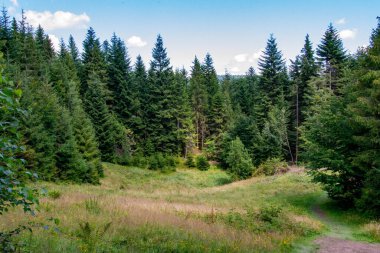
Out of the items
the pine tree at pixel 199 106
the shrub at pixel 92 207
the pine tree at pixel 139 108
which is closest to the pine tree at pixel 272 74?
the pine tree at pixel 199 106

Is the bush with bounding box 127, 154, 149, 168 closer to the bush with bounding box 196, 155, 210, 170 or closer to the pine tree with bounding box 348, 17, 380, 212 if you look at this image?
the bush with bounding box 196, 155, 210, 170

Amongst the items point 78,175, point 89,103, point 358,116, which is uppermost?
point 89,103

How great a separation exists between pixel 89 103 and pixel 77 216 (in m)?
42.3

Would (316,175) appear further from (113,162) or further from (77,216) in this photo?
(113,162)

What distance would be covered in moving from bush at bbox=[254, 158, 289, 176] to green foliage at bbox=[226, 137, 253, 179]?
144 cm

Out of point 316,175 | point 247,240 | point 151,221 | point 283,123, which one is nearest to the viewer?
point 247,240

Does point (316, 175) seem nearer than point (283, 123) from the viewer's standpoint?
Yes

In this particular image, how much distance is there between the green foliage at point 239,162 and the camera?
146ft

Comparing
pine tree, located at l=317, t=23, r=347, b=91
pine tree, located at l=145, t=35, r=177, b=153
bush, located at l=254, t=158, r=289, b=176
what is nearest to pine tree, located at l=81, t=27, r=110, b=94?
pine tree, located at l=145, t=35, r=177, b=153

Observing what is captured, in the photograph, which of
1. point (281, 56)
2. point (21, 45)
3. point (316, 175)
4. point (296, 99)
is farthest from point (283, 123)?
point (21, 45)

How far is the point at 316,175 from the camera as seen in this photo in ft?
66.0

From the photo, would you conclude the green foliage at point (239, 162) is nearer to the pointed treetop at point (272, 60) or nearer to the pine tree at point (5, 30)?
the pointed treetop at point (272, 60)

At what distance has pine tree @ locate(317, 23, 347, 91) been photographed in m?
48.5

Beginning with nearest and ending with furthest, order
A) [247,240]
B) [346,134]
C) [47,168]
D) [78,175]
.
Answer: [247,240] → [346,134] → [47,168] → [78,175]
